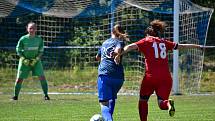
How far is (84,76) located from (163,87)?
11899 mm

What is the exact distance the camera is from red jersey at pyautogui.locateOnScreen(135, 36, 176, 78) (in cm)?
1013

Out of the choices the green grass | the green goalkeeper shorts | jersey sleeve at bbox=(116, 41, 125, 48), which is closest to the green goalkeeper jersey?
the green goalkeeper shorts

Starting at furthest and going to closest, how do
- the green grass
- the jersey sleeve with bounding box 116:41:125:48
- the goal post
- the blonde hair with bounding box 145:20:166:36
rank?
the goal post
the green grass
the blonde hair with bounding box 145:20:166:36
the jersey sleeve with bounding box 116:41:125:48

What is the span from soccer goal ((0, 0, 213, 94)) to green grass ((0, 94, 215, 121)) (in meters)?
2.31

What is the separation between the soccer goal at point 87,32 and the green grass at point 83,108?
2.31 m

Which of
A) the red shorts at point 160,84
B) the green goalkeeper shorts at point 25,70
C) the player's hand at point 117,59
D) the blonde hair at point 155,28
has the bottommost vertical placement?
the green goalkeeper shorts at point 25,70

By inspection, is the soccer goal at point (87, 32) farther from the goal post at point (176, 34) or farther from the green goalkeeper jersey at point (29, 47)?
the green goalkeeper jersey at point (29, 47)

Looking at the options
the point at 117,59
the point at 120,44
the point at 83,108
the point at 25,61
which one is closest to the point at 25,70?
Result: the point at 25,61

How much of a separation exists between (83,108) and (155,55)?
407 cm

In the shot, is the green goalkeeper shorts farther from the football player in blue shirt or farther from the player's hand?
the player's hand

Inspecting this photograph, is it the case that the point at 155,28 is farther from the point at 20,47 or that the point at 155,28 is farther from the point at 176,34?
the point at 176,34

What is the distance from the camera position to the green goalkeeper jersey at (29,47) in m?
16.1

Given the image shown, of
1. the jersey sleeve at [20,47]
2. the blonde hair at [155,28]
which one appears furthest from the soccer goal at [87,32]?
the blonde hair at [155,28]

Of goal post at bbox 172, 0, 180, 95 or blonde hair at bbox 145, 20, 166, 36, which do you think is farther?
goal post at bbox 172, 0, 180, 95
